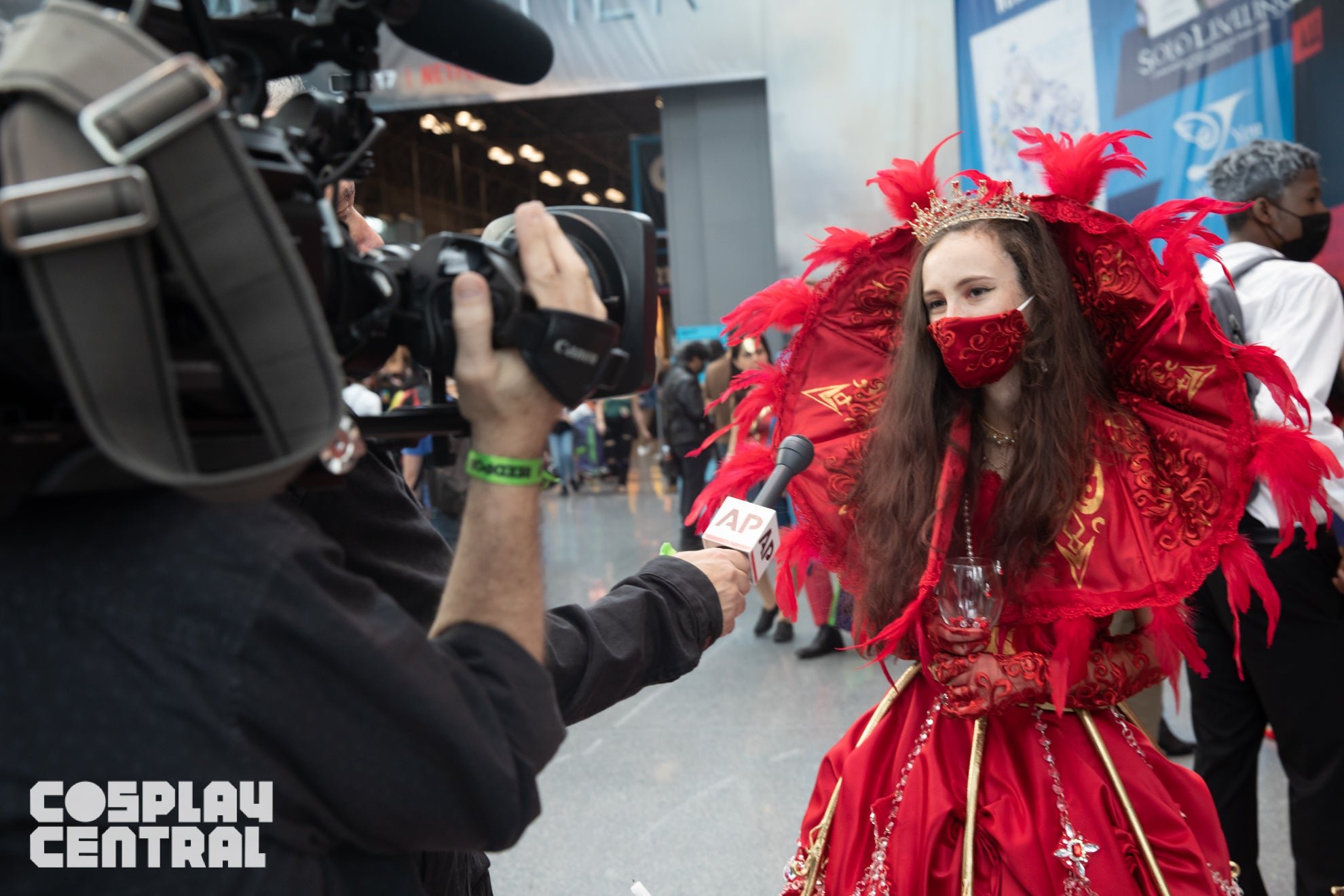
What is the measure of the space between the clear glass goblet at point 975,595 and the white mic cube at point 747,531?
0.42 meters

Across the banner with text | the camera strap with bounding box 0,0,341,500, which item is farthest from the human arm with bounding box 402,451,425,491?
the banner with text

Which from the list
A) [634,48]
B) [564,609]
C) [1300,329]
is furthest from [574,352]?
[634,48]

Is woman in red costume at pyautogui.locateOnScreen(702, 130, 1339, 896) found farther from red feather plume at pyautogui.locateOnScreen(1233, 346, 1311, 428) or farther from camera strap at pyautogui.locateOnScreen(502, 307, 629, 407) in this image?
camera strap at pyautogui.locateOnScreen(502, 307, 629, 407)

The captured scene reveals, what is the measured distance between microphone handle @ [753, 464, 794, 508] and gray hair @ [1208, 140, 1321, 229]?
1760mm

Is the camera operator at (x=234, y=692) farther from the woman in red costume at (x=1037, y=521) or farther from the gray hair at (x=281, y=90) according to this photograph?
the woman in red costume at (x=1037, y=521)

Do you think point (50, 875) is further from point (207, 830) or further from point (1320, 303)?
point (1320, 303)

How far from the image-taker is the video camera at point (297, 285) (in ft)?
1.90

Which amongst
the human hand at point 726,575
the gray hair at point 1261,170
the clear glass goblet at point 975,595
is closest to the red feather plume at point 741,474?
the clear glass goblet at point 975,595

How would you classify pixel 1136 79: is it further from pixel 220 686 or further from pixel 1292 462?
pixel 220 686

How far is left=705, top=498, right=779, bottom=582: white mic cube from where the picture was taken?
4.02 ft

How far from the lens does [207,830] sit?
0.69 metres

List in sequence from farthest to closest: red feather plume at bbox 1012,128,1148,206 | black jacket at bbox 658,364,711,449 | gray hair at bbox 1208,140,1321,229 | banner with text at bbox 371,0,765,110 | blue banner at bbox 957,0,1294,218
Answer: banner with text at bbox 371,0,765,110
black jacket at bbox 658,364,711,449
blue banner at bbox 957,0,1294,218
gray hair at bbox 1208,140,1321,229
red feather plume at bbox 1012,128,1148,206

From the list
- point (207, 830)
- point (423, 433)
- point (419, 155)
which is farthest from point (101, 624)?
point (419, 155)

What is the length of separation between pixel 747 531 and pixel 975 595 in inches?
19.1
